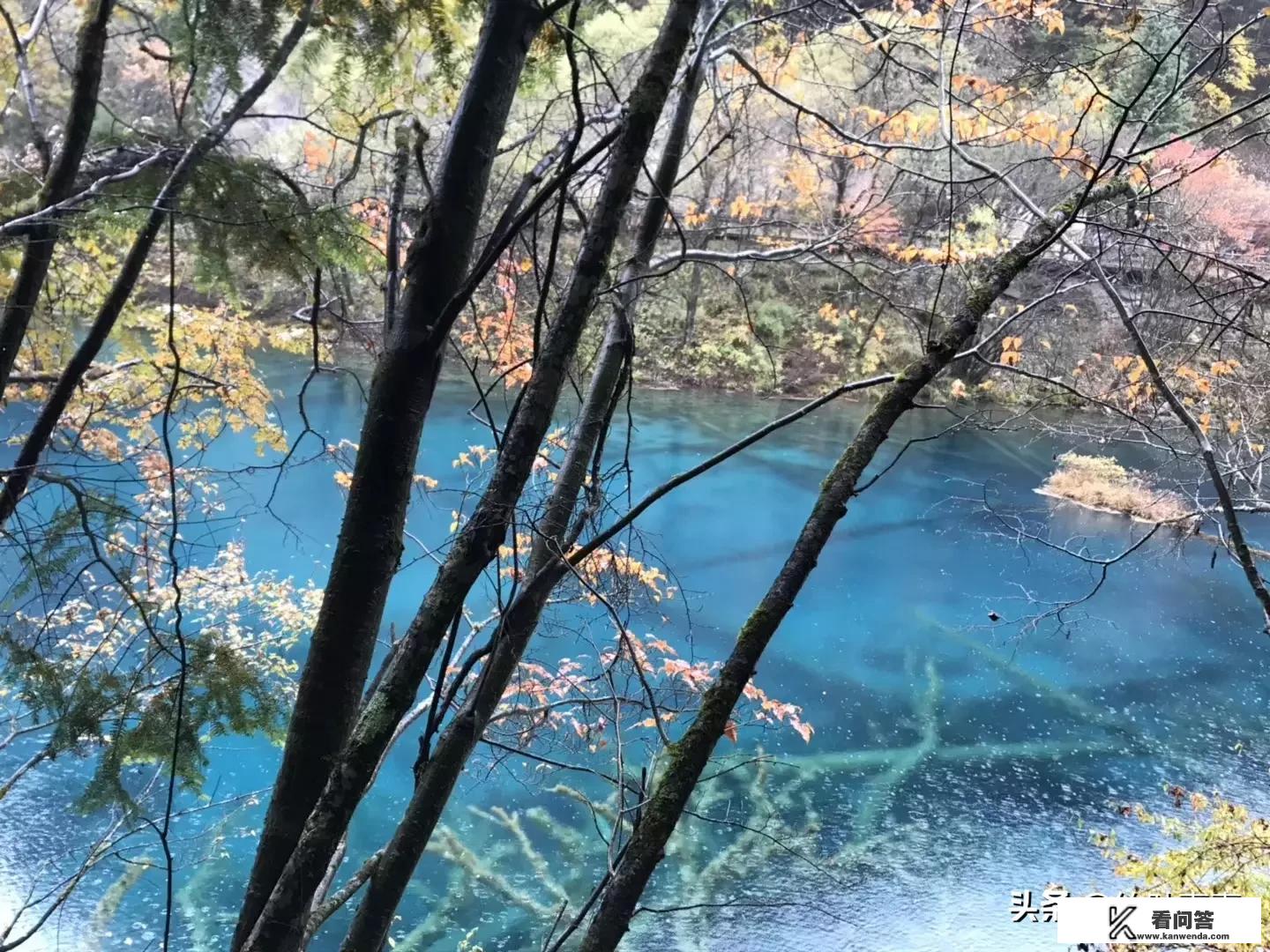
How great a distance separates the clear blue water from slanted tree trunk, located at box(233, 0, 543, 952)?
1054mm

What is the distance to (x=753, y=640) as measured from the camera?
1.24 meters

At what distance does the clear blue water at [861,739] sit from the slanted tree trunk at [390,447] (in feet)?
3.46

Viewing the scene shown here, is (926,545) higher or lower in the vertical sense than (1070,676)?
higher

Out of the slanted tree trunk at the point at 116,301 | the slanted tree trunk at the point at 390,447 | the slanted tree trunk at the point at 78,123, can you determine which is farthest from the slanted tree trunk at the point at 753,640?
the slanted tree trunk at the point at 78,123

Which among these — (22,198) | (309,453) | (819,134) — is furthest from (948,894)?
(309,453)

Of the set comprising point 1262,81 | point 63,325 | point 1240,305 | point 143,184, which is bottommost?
point 143,184

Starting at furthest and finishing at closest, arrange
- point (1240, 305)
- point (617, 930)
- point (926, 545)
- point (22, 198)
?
point (926, 545) → point (22, 198) → point (1240, 305) → point (617, 930)

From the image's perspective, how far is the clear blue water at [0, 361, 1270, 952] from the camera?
456 cm

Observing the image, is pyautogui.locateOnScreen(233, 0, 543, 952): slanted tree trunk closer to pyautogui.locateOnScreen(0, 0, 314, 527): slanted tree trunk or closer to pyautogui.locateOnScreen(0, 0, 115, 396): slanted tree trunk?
pyautogui.locateOnScreen(0, 0, 314, 527): slanted tree trunk

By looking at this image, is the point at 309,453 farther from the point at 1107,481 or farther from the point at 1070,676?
the point at 1107,481

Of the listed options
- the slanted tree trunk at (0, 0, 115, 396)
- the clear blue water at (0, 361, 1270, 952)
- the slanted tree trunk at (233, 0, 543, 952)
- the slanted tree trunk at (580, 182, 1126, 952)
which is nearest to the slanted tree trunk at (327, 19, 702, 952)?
the slanted tree trunk at (233, 0, 543, 952)

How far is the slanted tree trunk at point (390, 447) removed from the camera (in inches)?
45.3

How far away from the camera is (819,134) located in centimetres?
405

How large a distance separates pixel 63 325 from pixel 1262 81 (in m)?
12.4
